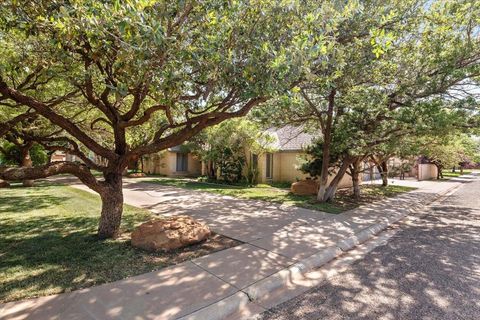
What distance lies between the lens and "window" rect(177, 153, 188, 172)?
2627cm

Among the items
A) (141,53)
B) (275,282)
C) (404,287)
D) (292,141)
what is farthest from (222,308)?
(292,141)

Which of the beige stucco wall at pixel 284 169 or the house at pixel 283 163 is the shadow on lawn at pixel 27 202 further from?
the beige stucco wall at pixel 284 169

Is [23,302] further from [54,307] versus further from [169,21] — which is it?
[169,21]

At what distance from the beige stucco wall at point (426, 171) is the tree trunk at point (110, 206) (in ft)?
96.6

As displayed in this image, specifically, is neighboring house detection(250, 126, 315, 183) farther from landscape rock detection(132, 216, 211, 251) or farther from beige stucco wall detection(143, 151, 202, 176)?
landscape rock detection(132, 216, 211, 251)

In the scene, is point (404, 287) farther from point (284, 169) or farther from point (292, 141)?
point (292, 141)

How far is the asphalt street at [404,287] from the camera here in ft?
11.3

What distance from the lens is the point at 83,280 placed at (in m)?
3.99

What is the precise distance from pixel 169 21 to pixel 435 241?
24.8ft

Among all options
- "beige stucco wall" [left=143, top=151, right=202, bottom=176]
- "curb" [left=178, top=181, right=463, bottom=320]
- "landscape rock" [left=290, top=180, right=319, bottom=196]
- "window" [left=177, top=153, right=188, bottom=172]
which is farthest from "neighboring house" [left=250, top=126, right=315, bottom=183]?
"curb" [left=178, top=181, right=463, bottom=320]

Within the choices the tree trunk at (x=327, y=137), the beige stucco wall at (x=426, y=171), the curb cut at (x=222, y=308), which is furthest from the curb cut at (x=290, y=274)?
the beige stucco wall at (x=426, y=171)

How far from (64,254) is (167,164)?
21282 millimetres

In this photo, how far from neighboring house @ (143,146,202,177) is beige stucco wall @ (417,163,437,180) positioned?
22.5m

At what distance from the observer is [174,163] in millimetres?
25859
